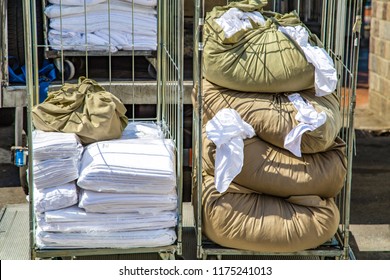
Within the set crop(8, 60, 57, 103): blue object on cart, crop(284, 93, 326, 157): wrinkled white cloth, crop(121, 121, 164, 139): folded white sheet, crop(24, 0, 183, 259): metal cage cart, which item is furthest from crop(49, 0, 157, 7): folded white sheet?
crop(284, 93, 326, 157): wrinkled white cloth

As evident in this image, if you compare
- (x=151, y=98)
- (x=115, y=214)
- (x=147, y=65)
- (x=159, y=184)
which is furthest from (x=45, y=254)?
(x=147, y=65)

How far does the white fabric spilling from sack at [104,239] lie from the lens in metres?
3.95

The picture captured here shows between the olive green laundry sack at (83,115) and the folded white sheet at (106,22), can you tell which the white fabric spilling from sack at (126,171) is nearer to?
the olive green laundry sack at (83,115)

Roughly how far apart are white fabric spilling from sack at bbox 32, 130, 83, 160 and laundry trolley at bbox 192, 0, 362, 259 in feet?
2.12

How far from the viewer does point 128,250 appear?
4.01m

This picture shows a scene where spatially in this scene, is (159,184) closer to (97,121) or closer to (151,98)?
(97,121)

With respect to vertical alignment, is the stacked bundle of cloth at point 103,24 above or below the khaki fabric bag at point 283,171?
above

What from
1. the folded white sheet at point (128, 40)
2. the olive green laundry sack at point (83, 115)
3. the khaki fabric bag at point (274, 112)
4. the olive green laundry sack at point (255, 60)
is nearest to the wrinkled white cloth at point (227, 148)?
the khaki fabric bag at point (274, 112)

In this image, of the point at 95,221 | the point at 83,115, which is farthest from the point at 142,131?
the point at 95,221

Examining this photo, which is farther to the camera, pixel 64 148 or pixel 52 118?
pixel 52 118

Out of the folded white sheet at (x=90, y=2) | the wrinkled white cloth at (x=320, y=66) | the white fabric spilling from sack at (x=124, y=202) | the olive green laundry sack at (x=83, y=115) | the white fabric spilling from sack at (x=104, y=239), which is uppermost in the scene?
the folded white sheet at (x=90, y=2)

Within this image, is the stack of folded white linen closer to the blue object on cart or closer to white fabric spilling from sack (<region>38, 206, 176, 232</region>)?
white fabric spilling from sack (<region>38, 206, 176, 232</region>)

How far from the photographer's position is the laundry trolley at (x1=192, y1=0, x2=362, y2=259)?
4.00m

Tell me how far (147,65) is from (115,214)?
188cm
